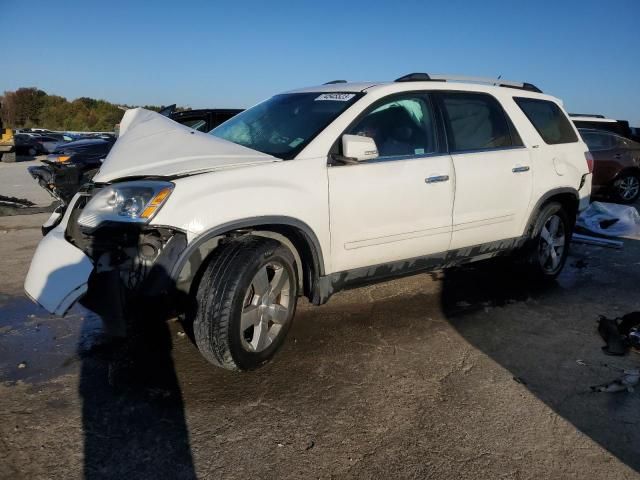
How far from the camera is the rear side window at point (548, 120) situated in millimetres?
4766

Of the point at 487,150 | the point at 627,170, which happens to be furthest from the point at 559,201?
the point at 627,170

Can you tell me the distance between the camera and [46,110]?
6550 centimetres

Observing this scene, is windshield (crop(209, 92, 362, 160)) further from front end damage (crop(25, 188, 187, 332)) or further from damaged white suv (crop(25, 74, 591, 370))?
front end damage (crop(25, 188, 187, 332))

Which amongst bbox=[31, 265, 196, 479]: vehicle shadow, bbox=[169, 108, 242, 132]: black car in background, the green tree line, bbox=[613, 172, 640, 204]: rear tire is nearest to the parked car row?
bbox=[613, 172, 640, 204]: rear tire

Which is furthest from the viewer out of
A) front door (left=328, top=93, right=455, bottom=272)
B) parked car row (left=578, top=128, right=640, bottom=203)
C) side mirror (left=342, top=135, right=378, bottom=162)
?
parked car row (left=578, top=128, right=640, bottom=203)

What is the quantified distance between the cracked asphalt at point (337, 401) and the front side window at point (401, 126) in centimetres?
138

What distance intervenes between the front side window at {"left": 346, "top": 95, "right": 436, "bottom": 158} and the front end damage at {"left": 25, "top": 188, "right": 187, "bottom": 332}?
156 cm

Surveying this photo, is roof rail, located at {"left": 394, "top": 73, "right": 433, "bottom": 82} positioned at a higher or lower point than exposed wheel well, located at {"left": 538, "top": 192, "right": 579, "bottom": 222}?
higher

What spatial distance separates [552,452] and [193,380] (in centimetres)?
200

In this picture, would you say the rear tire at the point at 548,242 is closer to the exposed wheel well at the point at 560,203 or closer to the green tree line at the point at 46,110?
the exposed wheel well at the point at 560,203

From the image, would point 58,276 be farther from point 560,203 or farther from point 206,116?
point 206,116

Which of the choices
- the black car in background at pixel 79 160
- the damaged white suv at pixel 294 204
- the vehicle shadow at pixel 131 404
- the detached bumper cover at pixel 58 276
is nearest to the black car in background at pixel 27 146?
the black car in background at pixel 79 160

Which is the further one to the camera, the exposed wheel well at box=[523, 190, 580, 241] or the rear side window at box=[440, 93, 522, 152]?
the exposed wheel well at box=[523, 190, 580, 241]

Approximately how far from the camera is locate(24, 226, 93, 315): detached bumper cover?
109 inches
